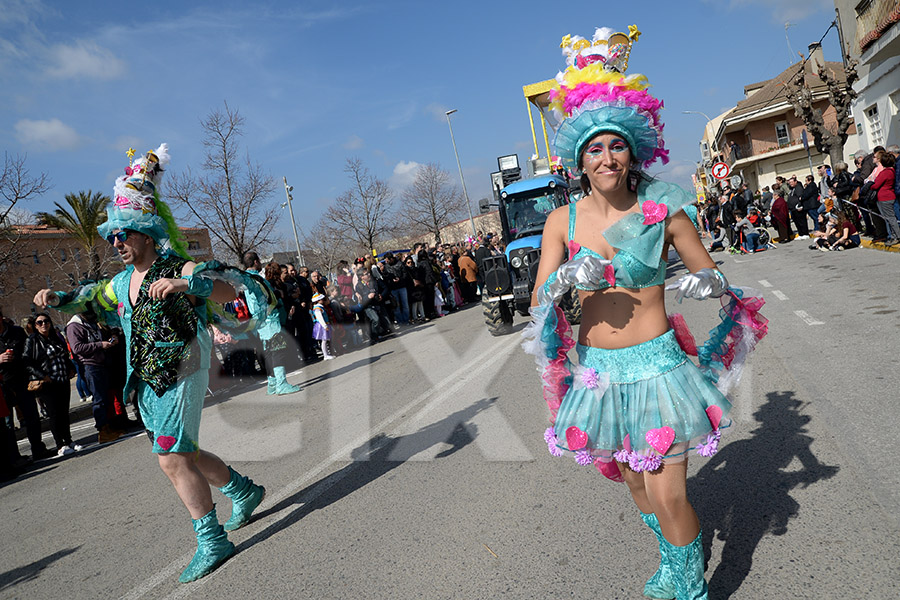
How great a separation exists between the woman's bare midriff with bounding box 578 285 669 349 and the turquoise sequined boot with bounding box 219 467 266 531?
288cm

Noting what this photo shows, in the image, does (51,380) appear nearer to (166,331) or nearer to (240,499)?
(240,499)

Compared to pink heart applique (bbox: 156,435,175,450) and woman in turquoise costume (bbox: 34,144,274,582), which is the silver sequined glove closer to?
woman in turquoise costume (bbox: 34,144,274,582)

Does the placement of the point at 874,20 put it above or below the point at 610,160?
above

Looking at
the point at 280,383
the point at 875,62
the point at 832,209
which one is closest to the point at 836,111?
the point at 875,62

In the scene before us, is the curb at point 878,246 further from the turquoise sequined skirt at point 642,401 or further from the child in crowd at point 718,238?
the turquoise sequined skirt at point 642,401

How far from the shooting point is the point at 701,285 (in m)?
2.39

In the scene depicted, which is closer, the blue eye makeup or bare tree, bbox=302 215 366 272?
the blue eye makeup

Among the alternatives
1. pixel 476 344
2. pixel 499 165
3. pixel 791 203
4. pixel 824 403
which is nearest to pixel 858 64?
pixel 791 203

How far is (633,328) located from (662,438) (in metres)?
0.44

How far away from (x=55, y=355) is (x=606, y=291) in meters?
8.52

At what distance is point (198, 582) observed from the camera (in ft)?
12.2

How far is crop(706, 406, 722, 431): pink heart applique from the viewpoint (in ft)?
8.06

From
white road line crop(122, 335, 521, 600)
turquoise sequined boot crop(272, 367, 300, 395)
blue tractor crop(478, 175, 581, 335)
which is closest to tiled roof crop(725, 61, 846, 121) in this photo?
blue tractor crop(478, 175, 581, 335)

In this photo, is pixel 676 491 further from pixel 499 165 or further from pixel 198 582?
pixel 499 165
